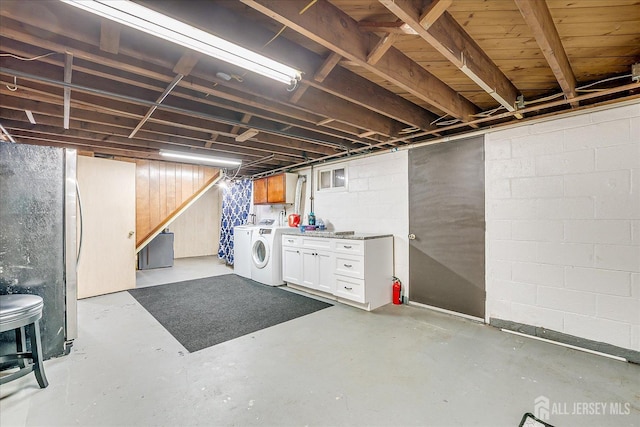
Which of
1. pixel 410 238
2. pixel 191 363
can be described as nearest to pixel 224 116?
pixel 191 363

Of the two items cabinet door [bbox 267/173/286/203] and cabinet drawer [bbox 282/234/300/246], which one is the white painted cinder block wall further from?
cabinet door [bbox 267/173/286/203]

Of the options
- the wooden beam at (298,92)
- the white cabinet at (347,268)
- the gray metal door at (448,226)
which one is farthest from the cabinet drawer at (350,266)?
the wooden beam at (298,92)

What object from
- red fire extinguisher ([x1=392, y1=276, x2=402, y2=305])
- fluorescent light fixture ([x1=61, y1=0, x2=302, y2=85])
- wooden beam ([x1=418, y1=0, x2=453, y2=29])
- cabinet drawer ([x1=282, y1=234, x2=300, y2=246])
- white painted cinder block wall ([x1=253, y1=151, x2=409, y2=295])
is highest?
wooden beam ([x1=418, y1=0, x2=453, y2=29])

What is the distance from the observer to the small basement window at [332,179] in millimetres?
4832

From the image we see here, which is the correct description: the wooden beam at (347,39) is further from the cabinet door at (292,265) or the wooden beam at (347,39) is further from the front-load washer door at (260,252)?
the front-load washer door at (260,252)

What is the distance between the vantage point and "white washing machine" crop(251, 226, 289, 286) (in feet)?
16.0

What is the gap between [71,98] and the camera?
2.46 metres

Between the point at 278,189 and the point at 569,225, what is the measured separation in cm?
454

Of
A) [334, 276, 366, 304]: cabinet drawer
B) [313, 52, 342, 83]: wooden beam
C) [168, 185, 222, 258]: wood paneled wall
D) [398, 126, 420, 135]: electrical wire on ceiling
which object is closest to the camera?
[313, 52, 342, 83]: wooden beam

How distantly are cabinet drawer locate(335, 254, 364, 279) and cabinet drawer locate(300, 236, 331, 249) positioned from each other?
0.88 ft

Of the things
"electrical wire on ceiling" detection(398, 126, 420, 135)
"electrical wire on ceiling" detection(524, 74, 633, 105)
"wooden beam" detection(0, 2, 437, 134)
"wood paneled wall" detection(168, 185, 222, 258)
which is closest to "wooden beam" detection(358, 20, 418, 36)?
"wooden beam" detection(0, 2, 437, 134)

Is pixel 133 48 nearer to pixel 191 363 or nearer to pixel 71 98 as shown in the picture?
pixel 71 98

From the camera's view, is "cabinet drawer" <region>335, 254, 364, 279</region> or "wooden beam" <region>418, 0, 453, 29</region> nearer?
"wooden beam" <region>418, 0, 453, 29</region>

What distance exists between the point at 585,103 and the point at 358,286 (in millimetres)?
3000
